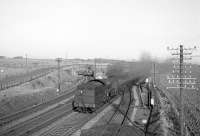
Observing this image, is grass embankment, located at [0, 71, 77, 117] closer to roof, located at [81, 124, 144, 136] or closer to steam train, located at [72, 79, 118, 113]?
steam train, located at [72, 79, 118, 113]

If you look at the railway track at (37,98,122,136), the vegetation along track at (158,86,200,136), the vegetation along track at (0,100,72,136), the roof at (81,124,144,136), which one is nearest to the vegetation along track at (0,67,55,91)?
the vegetation along track at (0,100,72,136)

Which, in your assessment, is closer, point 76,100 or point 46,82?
point 76,100

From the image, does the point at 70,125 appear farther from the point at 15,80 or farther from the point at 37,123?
the point at 15,80

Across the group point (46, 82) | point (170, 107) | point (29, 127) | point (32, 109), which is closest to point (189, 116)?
point (170, 107)

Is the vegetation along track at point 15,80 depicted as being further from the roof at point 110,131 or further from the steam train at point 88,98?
the roof at point 110,131

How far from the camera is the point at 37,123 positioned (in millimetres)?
21203

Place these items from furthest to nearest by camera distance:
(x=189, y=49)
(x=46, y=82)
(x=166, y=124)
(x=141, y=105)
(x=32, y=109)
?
(x=46, y=82) → (x=141, y=105) → (x=32, y=109) → (x=166, y=124) → (x=189, y=49)

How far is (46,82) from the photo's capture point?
51.2 meters

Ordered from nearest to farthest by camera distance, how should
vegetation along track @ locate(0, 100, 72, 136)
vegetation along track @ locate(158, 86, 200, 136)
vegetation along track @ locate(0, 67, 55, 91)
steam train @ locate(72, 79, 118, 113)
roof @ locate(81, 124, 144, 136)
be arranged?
roof @ locate(81, 124, 144, 136) → vegetation along track @ locate(0, 100, 72, 136) → vegetation along track @ locate(158, 86, 200, 136) → steam train @ locate(72, 79, 118, 113) → vegetation along track @ locate(0, 67, 55, 91)

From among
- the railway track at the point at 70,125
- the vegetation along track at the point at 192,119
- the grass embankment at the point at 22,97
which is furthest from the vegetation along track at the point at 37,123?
the vegetation along track at the point at 192,119

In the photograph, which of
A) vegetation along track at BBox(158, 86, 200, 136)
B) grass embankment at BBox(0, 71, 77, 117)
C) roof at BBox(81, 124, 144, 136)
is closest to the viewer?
roof at BBox(81, 124, 144, 136)

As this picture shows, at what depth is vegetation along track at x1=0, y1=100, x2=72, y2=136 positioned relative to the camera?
18.3 m

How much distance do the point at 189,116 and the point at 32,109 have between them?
24.2 metres

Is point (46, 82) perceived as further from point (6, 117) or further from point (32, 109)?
point (6, 117)
